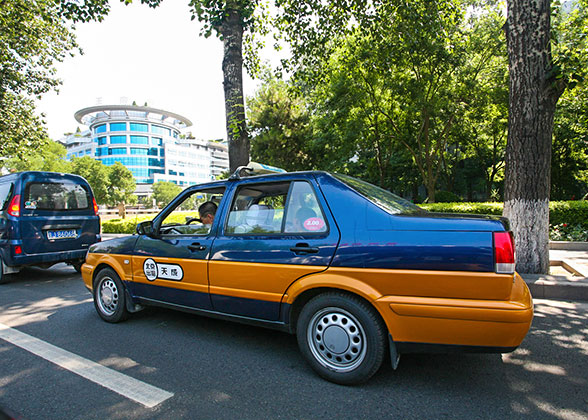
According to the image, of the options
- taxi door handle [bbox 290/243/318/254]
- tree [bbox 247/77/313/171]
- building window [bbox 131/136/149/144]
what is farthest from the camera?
building window [bbox 131/136/149/144]

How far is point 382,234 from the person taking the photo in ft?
7.91

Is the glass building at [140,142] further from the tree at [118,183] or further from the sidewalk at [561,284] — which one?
the sidewalk at [561,284]

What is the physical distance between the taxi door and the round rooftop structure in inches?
4209

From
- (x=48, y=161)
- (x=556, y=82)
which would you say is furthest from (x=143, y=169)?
(x=556, y=82)

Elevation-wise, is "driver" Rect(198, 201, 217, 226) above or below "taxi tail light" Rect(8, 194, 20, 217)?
below

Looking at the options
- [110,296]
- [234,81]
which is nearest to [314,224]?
[110,296]

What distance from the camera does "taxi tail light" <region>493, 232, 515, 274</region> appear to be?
2150mm

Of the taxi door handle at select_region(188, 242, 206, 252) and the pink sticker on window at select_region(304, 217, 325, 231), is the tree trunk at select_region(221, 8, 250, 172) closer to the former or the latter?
the taxi door handle at select_region(188, 242, 206, 252)

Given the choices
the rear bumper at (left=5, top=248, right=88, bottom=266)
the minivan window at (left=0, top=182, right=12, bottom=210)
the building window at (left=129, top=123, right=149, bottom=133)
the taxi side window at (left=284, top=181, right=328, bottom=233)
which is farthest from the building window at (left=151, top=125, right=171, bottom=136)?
the taxi side window at (left=284, top=181, right=328, bottom=233)

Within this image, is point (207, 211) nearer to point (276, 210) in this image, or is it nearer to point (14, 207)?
point (276, 210)

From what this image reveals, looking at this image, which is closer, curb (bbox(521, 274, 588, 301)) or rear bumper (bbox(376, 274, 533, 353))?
rear bumper (bbox(376, 274, 533, 353))

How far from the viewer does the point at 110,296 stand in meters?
3.99

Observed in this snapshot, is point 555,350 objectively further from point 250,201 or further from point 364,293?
point 250,201

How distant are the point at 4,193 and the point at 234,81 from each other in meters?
4.86
